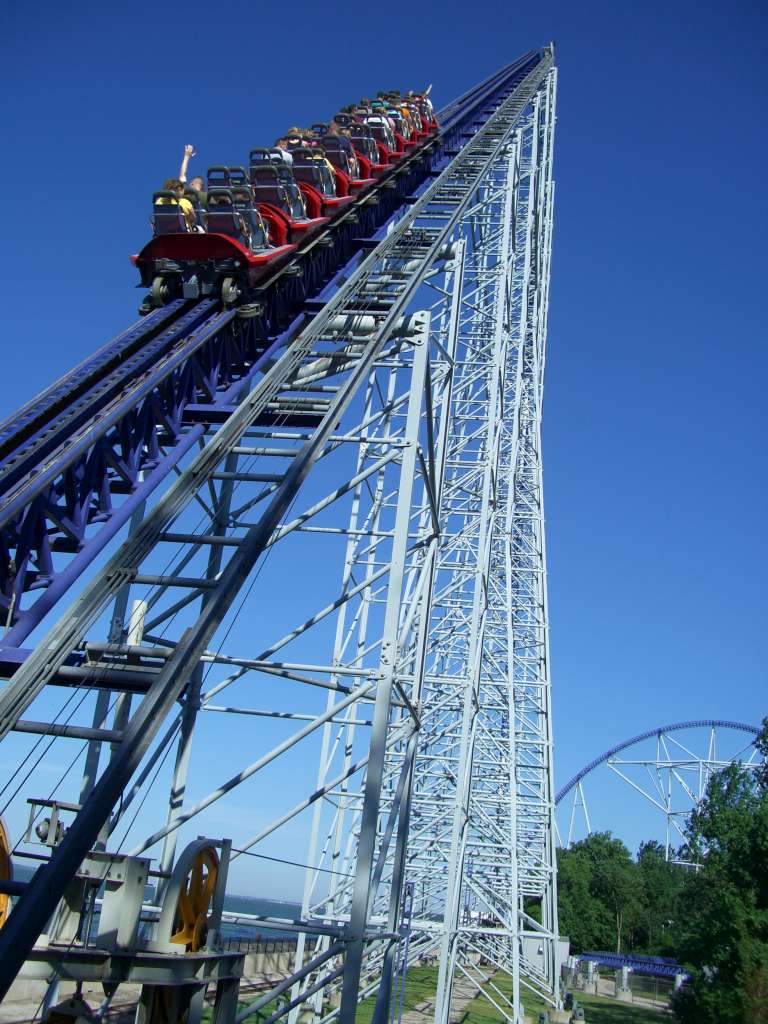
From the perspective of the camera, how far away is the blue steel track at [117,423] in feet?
22.4

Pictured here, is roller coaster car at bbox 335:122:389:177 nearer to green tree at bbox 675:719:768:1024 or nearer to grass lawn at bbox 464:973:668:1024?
green tree at bbox 675:719:768:1024

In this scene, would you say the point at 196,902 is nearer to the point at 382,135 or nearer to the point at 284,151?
the point at 284,151

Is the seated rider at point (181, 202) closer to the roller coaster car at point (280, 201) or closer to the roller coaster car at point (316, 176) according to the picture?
the roller coaster car at point (280, 201)

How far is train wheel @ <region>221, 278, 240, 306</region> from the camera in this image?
9.28 metres

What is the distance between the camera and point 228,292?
930cm

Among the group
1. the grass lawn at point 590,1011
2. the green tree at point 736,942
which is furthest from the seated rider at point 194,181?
the grass lawn at point 590,1011

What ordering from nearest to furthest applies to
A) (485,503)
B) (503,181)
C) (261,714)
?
(261,714)
(485,503)
(503,181)

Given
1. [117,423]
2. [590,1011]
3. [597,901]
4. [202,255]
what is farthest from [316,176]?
[597,901]

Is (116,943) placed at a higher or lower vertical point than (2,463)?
lower

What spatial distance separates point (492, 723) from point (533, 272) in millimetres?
10706

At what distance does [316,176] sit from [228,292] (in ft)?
11.4

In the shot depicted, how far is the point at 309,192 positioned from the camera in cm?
1164

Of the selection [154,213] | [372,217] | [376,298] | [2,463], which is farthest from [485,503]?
[2,463]

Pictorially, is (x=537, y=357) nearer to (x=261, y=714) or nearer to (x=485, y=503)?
(x=485, y=503)
